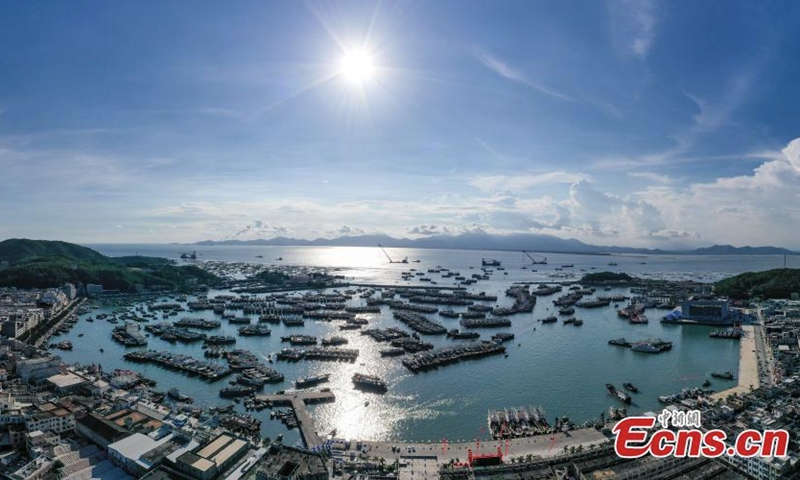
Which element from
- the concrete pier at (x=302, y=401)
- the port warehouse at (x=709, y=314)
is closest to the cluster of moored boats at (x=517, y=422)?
the concrete pier at (x=302, y=401)

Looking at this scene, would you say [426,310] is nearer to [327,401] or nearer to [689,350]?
[689,350]

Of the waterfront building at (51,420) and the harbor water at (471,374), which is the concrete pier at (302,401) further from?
the waterfront building at (51,420)

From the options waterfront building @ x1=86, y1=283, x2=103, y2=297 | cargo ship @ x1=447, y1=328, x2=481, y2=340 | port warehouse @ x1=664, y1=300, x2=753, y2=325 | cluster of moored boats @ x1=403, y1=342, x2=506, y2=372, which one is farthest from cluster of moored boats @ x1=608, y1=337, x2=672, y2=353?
waterfront building @ x1=86, y1=283, x2=103, y2=297

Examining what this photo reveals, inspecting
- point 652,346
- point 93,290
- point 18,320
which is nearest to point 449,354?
point 652,346

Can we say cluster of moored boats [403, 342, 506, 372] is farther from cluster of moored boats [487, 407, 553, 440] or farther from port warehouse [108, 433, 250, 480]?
port warehouse [108, 433, 250, 480]

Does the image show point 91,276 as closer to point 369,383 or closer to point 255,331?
point 255,331

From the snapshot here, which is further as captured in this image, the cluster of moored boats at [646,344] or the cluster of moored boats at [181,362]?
the cluster of moored boats at [646,344]
